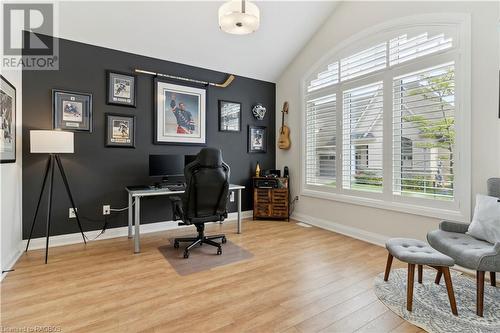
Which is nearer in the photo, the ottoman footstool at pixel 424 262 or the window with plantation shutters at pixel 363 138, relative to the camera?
the ottoman footstool at pixel 424 262

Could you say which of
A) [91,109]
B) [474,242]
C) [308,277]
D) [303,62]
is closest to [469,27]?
[474,242]

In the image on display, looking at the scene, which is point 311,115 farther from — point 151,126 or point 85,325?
point 85,325

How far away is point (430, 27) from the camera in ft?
9.61

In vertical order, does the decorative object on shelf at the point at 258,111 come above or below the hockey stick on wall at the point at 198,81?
below

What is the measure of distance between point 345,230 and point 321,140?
1.53m

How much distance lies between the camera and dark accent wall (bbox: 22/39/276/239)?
10.4 ft

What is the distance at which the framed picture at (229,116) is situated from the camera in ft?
15.1

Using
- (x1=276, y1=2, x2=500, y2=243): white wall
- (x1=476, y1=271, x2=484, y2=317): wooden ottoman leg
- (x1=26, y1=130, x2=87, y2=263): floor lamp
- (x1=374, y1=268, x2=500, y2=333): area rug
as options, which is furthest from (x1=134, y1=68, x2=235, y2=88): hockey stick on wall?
(x1=476, y1=271, x2=484, y2=317): wooden ottoman leg

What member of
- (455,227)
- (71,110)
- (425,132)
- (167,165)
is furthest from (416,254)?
(71,110)

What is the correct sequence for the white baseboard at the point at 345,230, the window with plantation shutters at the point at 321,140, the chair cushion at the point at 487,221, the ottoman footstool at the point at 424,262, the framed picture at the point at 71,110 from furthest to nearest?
the window with plantation shutters at the point at 321,140 < the white baseboard at the point at 345,230 < the framed picture at the point at 71,110 < the chair cushion at the point at 487,221 < the ottoman footstool at the point at 424,262

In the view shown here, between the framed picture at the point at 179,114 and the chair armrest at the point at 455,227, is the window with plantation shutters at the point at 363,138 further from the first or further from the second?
the framed picture at the point at 179,114

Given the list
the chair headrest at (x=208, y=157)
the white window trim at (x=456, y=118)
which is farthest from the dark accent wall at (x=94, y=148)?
the white window trim at (x=456, y=118)

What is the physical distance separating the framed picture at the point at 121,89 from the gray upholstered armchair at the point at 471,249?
13.4 ft

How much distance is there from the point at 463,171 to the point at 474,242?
85cm
